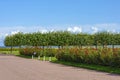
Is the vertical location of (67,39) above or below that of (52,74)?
above

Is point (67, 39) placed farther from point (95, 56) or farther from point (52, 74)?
point (52, 74)

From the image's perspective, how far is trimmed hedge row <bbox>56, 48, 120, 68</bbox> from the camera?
23936 millimetres

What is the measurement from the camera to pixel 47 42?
257 feet

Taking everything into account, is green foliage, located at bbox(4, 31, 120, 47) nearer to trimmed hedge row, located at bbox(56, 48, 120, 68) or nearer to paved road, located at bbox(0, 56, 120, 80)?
trimmed hedge row, located at bbox(56, 48, 120, 68)

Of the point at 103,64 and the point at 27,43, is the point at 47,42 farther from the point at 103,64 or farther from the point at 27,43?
the point at 103,64

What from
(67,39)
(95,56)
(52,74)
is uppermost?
(67,39)

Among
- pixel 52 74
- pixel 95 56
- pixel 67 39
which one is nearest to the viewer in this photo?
pixel 52 74

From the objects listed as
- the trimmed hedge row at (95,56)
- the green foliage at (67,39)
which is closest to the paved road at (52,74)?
the trimmed hedge row at (95,56)

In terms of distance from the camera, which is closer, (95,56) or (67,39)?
(95,56)

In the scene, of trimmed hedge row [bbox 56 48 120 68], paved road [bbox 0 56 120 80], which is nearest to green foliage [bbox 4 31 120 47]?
trimmed hedge row [bbox 56 48 120 68]

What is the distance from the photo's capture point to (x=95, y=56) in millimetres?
27484

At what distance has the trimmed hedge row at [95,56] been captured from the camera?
23936 millimetres

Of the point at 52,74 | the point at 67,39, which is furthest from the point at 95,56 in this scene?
the point at 67,39

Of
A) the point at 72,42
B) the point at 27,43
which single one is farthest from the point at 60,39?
the point at 27,43
